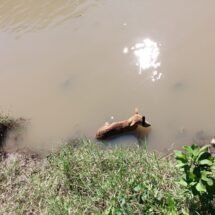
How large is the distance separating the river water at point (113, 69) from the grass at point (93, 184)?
0.49 m

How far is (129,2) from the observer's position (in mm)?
7246

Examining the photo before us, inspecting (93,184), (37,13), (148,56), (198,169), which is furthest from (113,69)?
(198,169)

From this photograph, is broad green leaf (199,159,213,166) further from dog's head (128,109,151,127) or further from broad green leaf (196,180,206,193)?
dog's head (128,109,151,127)

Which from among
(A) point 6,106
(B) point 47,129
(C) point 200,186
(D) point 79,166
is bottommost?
(C) point 200,186

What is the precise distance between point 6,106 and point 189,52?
2.65 m

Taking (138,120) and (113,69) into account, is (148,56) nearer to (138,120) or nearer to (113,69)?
(113,69)

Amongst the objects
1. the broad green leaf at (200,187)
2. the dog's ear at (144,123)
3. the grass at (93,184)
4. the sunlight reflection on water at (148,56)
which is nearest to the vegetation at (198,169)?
the broad green leaf at (200,187)

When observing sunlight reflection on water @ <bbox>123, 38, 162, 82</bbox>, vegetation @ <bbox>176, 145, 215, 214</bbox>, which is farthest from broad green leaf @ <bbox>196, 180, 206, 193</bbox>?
sunlight reflection on water @ <bbox>123, 38, 162, 82</bbox>

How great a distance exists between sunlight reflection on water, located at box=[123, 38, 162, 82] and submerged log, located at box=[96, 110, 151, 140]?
0.79 m

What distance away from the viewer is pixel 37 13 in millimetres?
7953

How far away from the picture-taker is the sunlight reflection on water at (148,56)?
5801mm

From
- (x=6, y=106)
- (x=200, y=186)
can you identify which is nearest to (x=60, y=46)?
(x=6, y=106)

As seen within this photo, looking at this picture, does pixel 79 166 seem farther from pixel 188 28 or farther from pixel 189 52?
pixel 188 28

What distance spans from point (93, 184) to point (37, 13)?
14.5 feet
